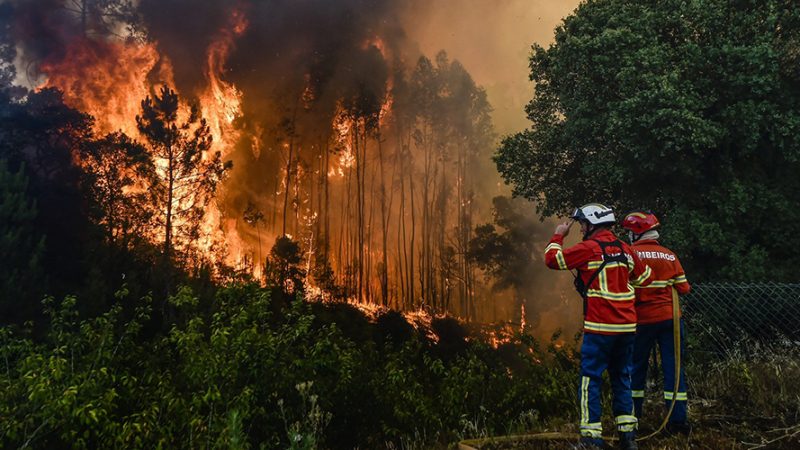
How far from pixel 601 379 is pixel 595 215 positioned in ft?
5.25

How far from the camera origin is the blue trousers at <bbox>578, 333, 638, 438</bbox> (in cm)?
454

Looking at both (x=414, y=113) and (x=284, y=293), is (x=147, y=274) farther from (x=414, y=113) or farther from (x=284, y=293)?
(x=414, y=113)

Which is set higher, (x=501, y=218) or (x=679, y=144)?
(x=501, y=218)

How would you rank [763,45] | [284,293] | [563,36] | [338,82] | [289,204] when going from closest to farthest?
1. [763,45]
2. [563,36]
3. [284,293]
4. [289,204]
5. [338,82]

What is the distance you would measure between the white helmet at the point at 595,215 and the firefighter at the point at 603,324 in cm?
2

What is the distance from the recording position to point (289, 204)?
4647cm

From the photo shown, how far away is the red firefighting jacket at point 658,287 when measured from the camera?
5438 mm

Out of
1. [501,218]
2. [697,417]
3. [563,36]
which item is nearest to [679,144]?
[563,36]

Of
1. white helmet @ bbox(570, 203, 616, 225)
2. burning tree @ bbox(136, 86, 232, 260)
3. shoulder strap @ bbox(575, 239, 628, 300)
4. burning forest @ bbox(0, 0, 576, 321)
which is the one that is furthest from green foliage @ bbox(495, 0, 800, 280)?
burning tree @ bbox(136, 86, 232, 260)

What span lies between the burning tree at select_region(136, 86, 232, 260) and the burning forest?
0.12 meters

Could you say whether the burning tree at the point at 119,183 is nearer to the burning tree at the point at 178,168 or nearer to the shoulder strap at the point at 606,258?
the burning tree at the point at 178,168

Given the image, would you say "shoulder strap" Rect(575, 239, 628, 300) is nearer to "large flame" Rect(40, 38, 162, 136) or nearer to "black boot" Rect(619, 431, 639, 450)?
"black boot" Rect(619, 431, 639, 450)

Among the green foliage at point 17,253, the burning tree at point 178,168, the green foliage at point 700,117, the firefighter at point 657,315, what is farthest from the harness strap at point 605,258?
the burning tree at point 178,168

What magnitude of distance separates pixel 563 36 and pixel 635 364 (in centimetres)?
1453
